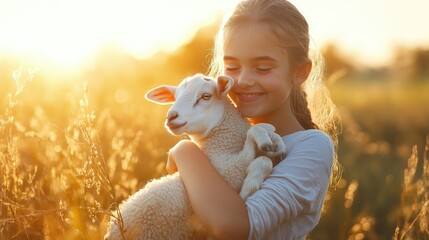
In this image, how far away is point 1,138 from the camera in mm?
2598

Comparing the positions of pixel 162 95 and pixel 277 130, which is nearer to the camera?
pixel 162 95

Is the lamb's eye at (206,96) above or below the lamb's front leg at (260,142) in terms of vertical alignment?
above

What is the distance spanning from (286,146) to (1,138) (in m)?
1.20

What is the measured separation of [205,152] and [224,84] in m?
0.29

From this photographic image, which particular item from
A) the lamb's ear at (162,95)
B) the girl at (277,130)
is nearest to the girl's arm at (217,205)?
the girl at (277,130)

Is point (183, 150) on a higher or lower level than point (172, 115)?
lower

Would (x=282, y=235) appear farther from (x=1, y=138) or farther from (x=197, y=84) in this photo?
(x=1, y=138)

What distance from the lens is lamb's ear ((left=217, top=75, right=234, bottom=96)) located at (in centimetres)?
259

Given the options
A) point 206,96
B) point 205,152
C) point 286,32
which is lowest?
point 205,152

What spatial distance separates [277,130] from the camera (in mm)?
2977

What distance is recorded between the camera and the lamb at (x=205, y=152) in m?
2.39

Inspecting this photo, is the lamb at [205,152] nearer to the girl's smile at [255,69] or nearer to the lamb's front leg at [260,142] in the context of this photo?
the lamb's front leg at [260,142]

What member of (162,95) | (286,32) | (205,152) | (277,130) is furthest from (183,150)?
(286,32)

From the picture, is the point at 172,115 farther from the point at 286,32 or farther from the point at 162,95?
the point at 286,32
